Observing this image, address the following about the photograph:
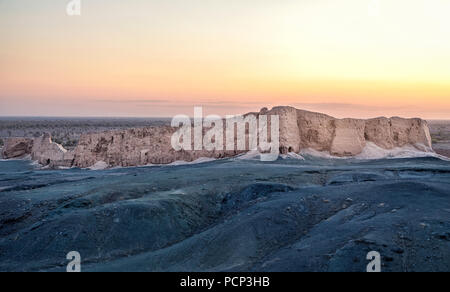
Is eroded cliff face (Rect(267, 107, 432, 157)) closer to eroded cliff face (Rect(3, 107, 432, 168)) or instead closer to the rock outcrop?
eroded cliff face (Rect(3, 107, 432, 168))

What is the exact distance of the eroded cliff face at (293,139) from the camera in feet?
66.8

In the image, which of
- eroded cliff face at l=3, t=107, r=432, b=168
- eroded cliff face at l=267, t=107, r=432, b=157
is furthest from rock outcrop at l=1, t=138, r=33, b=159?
eroded cliff face at l=267, t=107, r=432, b=157

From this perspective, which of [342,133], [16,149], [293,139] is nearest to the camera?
[293,139]

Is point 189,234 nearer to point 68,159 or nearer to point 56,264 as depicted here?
point 56,264

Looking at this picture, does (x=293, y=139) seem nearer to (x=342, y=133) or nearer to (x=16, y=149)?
(x=342, y=133)

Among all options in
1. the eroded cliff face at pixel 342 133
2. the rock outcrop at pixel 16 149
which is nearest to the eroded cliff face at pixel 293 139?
the eroded cliff face at pixel 342 133

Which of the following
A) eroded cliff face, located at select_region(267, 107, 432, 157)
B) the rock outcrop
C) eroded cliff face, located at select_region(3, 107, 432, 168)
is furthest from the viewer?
the rock outcrop

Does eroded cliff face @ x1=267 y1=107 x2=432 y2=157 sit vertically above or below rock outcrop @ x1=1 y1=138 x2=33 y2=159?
above

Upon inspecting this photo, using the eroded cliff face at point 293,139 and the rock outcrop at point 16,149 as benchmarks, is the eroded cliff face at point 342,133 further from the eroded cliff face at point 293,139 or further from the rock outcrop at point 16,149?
the rock outcrop at point 16,149

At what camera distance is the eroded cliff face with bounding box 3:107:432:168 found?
20359 mm

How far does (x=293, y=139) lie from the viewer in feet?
65.3

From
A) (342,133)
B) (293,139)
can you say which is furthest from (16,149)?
(342,133)

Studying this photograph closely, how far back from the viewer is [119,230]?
9641 millimetres

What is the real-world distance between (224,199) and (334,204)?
Result: 295 cm
